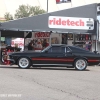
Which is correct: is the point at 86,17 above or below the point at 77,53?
above

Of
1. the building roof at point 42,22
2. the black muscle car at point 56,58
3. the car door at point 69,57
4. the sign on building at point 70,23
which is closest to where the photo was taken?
the black muscle car at point 56,58

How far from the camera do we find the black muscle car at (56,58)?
16.5m

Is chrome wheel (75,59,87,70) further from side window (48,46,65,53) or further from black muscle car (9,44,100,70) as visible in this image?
side window (48,46,65,53)

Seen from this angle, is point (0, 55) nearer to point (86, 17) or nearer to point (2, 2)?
point (86, 17)

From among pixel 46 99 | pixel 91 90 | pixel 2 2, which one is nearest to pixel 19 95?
pixel 46 99

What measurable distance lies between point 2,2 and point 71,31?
58.9 meters

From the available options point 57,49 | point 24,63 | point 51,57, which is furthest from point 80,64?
point 24,63

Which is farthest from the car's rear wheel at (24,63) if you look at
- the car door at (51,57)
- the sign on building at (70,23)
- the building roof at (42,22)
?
the sign on building at (70,23)

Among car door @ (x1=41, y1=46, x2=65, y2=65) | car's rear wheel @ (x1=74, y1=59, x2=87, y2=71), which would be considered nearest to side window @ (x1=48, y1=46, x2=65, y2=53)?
car door @ (x1=41, y1=46, x2=65, y2=65)

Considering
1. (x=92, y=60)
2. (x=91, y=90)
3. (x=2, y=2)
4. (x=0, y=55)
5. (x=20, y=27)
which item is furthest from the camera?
(x=2, y=2)

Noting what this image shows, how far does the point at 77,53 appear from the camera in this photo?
54.7 feet

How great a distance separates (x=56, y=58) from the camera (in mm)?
16609

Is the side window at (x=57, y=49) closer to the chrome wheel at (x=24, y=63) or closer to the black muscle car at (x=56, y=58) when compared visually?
the black muscle car at (x=56, y=58)

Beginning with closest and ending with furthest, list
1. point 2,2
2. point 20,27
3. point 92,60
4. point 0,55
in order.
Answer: point 92,60 → point 20,27 → point 0,55 → point 2,2
